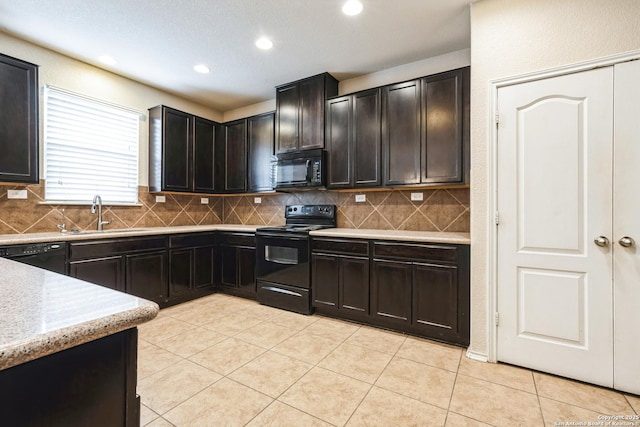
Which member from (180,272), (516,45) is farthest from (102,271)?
(516,45)

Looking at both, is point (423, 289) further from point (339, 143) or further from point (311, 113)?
point (311, 113)

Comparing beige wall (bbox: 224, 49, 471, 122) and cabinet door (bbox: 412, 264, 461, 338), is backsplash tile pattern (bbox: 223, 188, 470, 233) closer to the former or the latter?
cabinet door (bbox: 412, 264, 461, 338)

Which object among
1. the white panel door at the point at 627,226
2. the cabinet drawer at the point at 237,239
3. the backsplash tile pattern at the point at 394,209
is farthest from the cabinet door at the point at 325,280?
the white panel door at the point at 627,226

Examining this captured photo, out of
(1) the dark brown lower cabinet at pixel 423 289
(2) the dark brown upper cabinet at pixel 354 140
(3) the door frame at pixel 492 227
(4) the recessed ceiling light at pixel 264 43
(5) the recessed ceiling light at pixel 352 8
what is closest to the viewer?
(3) the door frame at pixel 492 227

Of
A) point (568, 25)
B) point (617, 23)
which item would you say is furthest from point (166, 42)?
point (617, 23)

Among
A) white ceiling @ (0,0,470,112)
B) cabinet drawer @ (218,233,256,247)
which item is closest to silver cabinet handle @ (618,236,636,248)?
white ceiling @ (0,0,470,112)

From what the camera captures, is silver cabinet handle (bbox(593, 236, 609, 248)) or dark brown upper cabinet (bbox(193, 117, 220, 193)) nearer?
silver cabinet handle (bbox(593, 236, 609, 248))

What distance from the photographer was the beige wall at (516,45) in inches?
73.6

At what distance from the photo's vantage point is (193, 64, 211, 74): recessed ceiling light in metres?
3.26

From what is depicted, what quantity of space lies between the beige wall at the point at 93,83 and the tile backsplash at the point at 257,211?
375mm

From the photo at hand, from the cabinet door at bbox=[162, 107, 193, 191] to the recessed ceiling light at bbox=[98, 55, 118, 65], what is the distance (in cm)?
66

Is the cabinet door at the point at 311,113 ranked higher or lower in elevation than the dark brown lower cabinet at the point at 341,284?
higher

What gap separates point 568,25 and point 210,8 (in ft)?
8.39

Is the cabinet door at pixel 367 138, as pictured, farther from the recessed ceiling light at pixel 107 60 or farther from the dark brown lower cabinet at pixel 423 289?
the recessed ceiling light at pixel 107 60
